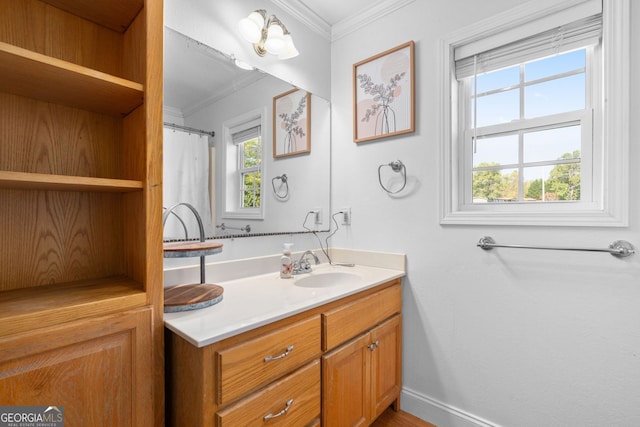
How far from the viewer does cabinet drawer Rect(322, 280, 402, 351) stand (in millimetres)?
1275

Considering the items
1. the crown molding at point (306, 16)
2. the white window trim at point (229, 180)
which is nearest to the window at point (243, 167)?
the white window trim at point (229, 180)

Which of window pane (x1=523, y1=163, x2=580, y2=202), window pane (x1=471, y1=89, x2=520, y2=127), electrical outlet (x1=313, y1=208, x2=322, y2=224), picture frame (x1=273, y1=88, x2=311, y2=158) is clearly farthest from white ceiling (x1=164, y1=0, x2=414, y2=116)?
window pane (x1=523, y1=163, x2=580, y2=202)

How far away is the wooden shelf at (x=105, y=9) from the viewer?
0.99m

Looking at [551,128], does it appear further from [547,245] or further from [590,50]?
[547,245]

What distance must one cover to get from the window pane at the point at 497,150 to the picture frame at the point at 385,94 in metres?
0.38

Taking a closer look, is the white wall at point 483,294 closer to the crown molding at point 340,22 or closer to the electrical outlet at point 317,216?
the crown molding at point 340,22

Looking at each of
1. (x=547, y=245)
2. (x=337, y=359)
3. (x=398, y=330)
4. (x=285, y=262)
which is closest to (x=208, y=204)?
(x=285, y=262)

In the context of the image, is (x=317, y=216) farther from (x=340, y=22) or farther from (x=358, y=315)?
(x=340, y=22)

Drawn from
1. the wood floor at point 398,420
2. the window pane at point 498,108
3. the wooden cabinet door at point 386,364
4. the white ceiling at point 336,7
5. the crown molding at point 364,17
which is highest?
the white ceiling at point 336,7

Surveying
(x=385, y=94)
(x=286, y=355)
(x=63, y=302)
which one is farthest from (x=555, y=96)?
(x=63, y=302)

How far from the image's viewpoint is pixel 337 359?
130cm

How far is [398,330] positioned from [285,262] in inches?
30.6

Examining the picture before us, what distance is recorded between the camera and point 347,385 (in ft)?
4.48

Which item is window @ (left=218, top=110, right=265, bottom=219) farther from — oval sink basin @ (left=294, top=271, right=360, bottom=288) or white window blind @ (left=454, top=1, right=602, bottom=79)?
white window blind @ (left=454, top=1, right=602, bottom=79)
